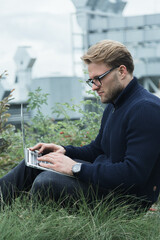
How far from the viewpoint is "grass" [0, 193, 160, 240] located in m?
1.71

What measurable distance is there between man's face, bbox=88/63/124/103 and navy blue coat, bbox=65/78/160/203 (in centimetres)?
5

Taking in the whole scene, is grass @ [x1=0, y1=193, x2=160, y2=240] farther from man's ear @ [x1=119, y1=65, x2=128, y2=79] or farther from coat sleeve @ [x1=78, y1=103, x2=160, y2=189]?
man's ear @ [x1=119, y1=65, x2=128, y2=79]

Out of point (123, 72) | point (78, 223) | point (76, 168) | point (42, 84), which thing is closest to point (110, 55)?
point (123, 72)

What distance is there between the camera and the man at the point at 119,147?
6.08ft

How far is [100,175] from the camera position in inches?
75.4

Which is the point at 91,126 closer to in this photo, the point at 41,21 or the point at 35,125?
the point at 35,125

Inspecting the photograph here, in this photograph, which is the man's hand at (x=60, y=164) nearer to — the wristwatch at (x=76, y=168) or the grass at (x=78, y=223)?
the wristwatch at (x=76, y=168)

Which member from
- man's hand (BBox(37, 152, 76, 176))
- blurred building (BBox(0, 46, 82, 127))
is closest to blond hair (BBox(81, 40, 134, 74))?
man's hand (BBox(37, 152, 76, 176))

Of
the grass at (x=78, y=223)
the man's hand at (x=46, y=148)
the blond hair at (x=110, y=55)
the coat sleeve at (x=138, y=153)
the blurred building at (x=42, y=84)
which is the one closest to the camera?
the grass at (x=78, y=223)

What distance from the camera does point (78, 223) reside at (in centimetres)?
181

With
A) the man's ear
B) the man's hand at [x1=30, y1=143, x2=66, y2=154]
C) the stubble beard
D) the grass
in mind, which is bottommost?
the grass

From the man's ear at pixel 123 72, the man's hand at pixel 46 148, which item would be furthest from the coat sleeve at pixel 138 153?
the man's hand at pixel 46 148

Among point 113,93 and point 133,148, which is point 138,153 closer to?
point 133,148

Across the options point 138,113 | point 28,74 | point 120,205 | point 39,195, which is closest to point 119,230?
point 120,205
